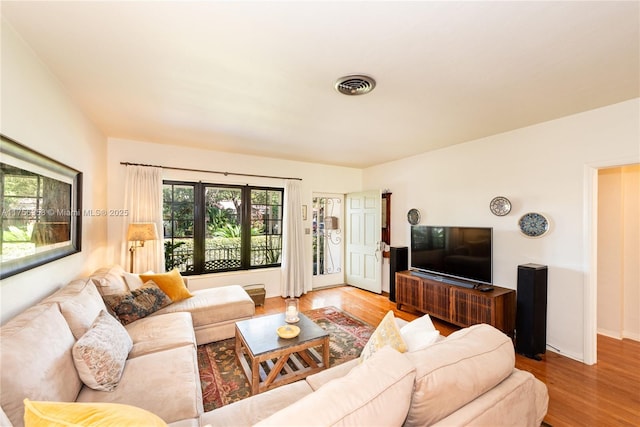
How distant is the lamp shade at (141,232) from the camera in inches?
124

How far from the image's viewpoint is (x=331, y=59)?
173 centimetres

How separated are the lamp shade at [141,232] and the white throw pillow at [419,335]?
10.0 ft

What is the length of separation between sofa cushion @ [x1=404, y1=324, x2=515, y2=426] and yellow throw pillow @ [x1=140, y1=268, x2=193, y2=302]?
2.65 m

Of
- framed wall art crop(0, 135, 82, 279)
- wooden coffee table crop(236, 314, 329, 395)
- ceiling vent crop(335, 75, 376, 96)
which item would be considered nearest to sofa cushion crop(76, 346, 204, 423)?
wooden coffee table crop(236, 314, 329, 395)

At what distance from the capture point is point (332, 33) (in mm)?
1488

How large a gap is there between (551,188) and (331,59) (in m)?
2.70

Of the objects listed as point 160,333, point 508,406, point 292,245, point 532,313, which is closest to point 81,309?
point 160,333

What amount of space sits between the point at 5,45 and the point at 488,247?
4.19 m

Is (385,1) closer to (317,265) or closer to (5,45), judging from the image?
(5,45)

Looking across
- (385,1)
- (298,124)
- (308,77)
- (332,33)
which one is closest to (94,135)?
(298,124)

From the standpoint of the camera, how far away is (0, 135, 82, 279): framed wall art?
4.80 ft

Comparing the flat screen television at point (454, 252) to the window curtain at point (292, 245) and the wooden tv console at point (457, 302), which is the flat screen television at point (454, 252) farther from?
the window curtain at point (292, 245)

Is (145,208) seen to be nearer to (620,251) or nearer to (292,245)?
(292,245)

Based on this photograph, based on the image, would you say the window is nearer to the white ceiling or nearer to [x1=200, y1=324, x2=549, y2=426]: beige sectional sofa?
the white ceiling
